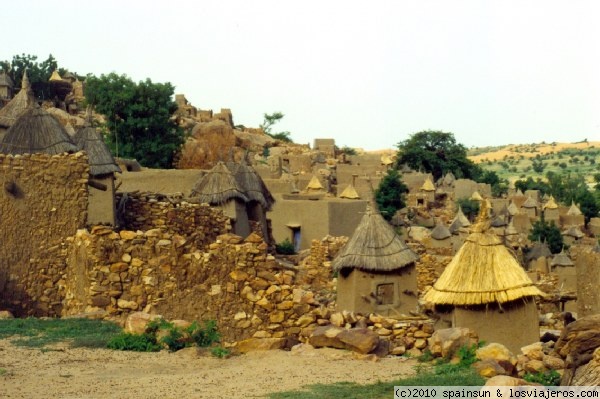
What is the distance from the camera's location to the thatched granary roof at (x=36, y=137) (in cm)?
1769

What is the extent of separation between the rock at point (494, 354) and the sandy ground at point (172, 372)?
0.68m

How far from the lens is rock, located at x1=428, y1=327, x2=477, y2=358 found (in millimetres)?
10883

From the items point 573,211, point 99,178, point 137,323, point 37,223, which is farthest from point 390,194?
point 137,323

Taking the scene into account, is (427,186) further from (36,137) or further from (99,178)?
(36,137)

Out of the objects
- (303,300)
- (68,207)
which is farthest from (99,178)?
(303,300)

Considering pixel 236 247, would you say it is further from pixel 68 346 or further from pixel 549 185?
pixel 549 185

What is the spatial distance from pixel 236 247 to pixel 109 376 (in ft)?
11.5

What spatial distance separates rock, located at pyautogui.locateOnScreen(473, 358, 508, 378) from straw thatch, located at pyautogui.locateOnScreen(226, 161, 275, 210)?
610 inches

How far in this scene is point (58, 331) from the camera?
12.2 m

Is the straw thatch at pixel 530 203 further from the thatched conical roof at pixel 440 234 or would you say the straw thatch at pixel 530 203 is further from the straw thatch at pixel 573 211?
the thatched conical roof at pixel 440 234

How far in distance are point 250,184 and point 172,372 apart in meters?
15.9

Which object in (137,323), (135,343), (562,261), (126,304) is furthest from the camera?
(562,261)

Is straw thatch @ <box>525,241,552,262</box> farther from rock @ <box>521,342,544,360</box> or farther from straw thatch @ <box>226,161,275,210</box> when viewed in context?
rock @ <box>521,342,544,360</box>

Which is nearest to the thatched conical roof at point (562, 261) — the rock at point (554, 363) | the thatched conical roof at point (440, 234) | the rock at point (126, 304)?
the thatched conical roof at point (440, 234)
